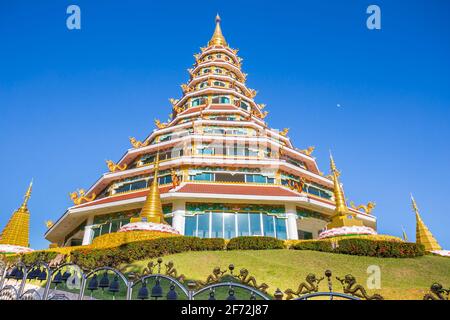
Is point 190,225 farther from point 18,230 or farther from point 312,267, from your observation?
point 18,230

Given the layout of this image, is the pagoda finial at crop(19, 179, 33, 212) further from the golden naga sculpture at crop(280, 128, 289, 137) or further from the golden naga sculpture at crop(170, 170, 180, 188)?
the golden naga sculpture at crop(280, 128, 289, 137)

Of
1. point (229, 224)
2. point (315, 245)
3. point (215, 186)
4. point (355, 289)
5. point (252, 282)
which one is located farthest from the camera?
point (215, 186)

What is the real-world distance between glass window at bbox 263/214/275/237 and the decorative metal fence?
9509 millimetres

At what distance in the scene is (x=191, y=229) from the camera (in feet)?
60.7

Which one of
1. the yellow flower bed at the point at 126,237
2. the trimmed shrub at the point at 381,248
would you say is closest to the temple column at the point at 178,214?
the yellow flower bed at the point at 126,237

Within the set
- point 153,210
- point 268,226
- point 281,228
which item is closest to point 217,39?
point 268,226

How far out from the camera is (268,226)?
19.1 metres

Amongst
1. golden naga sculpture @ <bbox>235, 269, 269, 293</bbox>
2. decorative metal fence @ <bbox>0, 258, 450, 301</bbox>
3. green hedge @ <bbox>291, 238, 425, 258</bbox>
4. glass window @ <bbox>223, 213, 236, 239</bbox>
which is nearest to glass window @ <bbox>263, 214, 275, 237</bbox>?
glass window @ <bbox>223, 213, 236, 239</bbox>

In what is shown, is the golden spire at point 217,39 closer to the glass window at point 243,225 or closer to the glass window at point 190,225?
the glass window at point 243,225

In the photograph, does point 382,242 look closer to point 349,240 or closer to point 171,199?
point 349,240

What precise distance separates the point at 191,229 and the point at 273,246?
664 centimetres

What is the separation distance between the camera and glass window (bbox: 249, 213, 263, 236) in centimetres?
1871

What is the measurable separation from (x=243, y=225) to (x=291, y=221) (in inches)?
126
